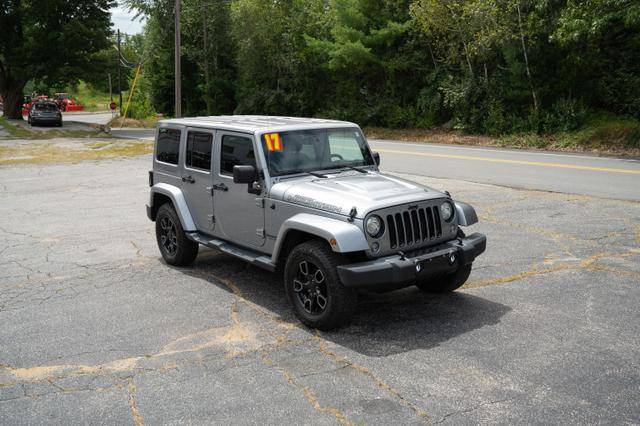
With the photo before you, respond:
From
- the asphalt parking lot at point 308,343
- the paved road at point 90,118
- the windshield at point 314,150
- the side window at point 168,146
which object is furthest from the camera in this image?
the paved road at point 90,118

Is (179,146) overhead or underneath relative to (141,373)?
overhead

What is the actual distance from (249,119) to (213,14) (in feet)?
128

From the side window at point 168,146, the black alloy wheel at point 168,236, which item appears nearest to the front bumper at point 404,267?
the black alloy wheel at point 168,236

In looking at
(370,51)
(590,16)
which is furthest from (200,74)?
(590,16)

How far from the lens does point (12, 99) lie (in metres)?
46.7

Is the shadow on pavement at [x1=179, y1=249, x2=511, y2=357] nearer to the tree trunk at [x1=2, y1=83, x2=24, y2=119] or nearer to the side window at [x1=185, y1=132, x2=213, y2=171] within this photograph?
the side window at [x1=185, y1=132, x2=213, y2=171]

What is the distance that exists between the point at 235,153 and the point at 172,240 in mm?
1627

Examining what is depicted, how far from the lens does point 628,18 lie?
18.8 meters

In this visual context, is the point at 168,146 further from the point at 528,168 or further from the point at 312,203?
the point at 528,168

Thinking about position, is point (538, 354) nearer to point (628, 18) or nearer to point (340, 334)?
point (340, 334)

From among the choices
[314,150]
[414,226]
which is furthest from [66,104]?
[414,226]

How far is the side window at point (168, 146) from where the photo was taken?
7.47 m

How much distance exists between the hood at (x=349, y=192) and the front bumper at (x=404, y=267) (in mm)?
452

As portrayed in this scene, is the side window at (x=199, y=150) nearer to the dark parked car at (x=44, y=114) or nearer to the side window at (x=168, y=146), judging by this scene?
the side window at (x=168, y=146)
